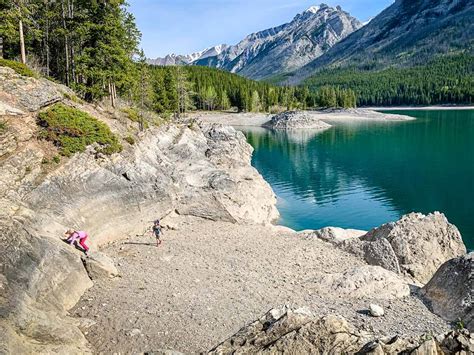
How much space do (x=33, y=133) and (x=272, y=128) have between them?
11792 centimetres

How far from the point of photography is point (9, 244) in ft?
52.3

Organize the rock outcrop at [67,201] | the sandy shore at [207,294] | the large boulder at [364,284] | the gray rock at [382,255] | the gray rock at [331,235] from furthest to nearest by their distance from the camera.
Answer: the gray rock at [331,235] < the gray rock at [382,255] < the large boulder at [364,284] < the sandy shore at [207,294] < the rock outcrop at [67,201]

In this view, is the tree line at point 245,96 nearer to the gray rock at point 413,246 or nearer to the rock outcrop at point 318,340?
the gray rock at point 413,246

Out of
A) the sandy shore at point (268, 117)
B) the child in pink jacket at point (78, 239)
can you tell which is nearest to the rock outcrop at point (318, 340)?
the child in pink jacket at point (78, 239)

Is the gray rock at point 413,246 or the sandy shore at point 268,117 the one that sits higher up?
the sandy shore at point 268,117

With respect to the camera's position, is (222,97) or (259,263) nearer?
(259,263)

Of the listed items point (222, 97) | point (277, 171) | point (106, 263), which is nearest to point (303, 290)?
point (106, 263)

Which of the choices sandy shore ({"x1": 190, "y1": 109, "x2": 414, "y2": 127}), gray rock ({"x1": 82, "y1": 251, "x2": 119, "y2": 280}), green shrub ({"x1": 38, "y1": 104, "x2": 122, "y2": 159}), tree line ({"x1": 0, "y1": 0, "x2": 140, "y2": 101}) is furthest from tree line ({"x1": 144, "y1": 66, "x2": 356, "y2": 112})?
gray rock ({"x1": 82, "y1": 251, "x2": 119, "y2": 280})

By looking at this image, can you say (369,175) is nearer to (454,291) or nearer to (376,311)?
(454,291)

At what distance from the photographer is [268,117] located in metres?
158

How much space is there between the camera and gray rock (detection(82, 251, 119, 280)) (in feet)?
67.4

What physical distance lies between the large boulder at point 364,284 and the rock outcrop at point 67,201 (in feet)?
39.7

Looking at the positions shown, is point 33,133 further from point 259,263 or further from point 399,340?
point 399,340

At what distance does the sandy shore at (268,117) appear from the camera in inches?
5797
